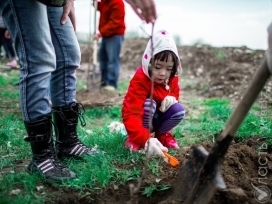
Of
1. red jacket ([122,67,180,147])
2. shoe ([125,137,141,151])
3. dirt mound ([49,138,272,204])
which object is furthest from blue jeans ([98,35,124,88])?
dirt mound ([49,138,272,204])

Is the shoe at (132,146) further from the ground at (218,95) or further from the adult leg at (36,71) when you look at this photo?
the adult leg at (36,71)

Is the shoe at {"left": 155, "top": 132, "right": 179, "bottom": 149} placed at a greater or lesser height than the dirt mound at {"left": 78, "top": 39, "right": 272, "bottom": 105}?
greater

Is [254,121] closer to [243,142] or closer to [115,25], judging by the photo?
[243,142]

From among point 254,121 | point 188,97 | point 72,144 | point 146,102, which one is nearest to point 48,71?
point 72,144

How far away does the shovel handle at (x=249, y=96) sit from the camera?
64.1 inches

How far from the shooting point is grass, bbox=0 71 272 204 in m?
2.29

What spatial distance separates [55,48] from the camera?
8.12 ft

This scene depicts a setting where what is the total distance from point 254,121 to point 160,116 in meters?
1.31

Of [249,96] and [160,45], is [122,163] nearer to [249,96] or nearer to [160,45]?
[160,45]

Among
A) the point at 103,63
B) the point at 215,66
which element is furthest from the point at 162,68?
the point at 215,66

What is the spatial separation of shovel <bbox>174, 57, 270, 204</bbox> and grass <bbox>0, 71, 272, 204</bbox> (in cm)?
27

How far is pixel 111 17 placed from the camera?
19.9ft

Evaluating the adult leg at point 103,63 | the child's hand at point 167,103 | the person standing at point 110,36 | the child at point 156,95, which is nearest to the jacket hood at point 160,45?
the child at point 156,95

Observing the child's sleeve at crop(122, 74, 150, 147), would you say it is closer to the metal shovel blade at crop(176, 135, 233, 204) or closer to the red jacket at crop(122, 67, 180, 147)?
the red jacket at crop(122, 67, 180, 147)
